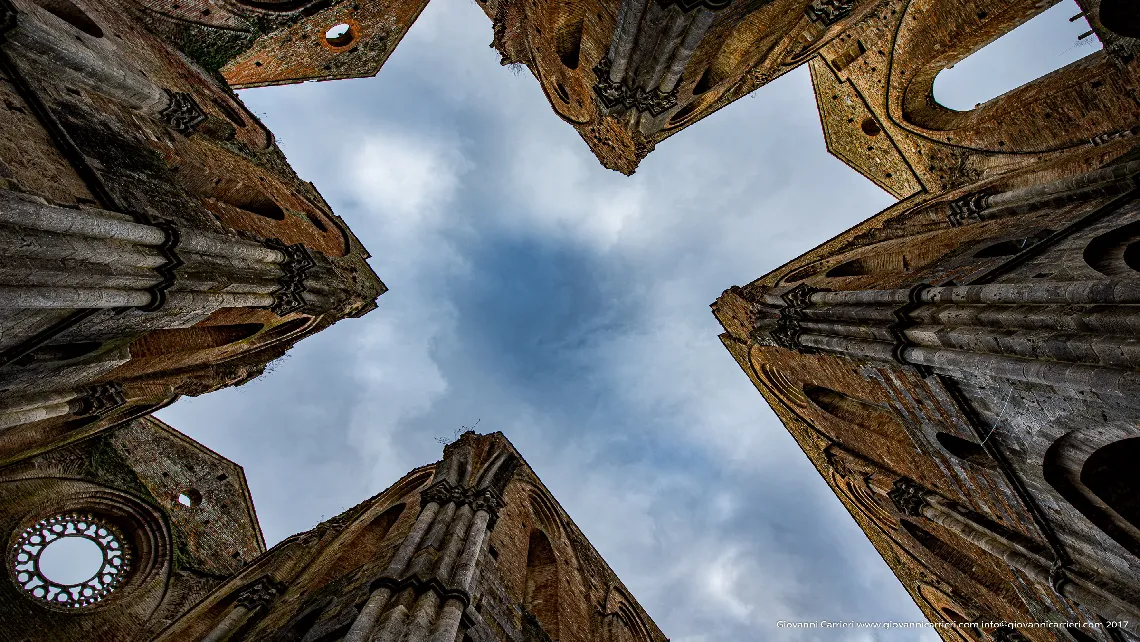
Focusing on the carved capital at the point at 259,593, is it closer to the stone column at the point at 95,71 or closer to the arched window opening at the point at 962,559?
the stone column at the point at 95,71

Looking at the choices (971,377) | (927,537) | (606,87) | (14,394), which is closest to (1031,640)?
(927,537)

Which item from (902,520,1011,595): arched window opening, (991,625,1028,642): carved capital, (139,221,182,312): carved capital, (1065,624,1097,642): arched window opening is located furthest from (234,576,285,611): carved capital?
(991,625,1028,642): carved capital

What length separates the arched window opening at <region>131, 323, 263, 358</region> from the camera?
9.16 meters

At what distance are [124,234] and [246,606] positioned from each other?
6.65m

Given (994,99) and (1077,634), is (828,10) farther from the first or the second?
(1077,634)

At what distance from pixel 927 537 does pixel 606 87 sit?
1052 centimetres

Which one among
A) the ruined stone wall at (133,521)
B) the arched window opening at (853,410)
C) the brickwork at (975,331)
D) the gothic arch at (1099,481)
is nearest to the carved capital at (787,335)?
the brickwork at (975,331)

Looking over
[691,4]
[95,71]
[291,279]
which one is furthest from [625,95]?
[95,71]

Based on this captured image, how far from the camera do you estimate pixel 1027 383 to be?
19.1ft

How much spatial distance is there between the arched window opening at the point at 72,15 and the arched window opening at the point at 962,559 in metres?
15.5

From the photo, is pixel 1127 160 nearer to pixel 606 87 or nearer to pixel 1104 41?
pixel 1104 41

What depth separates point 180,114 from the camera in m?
9.25

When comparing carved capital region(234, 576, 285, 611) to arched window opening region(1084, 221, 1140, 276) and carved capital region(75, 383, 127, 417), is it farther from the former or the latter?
arched window opening region(1084, 221, 1140, 276)

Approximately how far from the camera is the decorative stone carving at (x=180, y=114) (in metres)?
9.13
